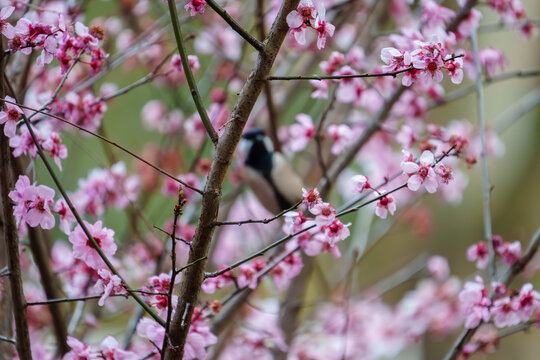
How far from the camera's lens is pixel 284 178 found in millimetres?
2344

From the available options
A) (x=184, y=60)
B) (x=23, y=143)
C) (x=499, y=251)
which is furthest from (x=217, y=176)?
(x=499, y=251)

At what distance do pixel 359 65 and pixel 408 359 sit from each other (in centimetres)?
207

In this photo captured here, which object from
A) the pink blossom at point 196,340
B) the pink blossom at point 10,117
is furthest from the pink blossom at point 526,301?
the pink blossom at point 10,117

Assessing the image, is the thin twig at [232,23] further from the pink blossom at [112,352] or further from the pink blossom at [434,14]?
the pink blossom at [434,14]

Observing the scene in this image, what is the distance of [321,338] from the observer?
2.54 metres

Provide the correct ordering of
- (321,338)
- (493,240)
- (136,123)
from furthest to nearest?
(136,123), (321,338), (493,240)

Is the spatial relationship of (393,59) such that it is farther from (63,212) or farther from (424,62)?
(63,212)

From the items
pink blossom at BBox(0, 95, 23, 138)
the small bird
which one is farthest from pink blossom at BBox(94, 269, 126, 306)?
the small bird

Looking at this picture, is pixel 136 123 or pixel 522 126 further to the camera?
pixel 136 123

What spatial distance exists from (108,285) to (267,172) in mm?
1449

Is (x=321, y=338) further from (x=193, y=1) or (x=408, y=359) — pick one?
(x=193, y=1)

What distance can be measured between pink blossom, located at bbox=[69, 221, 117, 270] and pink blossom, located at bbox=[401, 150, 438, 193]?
49 centimetres

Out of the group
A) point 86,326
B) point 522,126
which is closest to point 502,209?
point 522,126

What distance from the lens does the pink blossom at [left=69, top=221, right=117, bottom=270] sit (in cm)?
99
